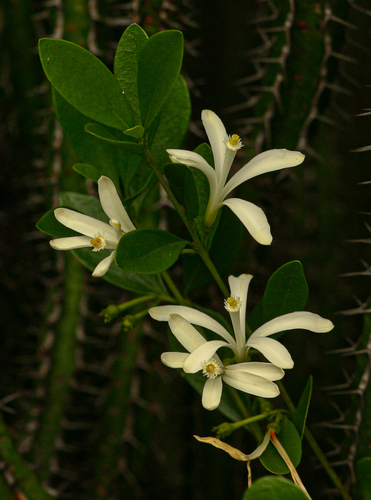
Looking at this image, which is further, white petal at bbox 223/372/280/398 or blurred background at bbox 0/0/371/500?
blurred background at bbox 0/0/371/500

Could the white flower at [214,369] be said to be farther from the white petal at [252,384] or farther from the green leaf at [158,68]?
the green leaf at [158,68]

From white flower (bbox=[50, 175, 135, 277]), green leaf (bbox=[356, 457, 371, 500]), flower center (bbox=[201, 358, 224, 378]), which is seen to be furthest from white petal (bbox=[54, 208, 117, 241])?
green leaf (bbox=[356, 457, 371, 500])

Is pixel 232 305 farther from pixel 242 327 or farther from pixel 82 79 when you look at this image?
pixel 82 79

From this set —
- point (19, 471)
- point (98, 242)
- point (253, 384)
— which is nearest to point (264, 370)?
point (253, 384)

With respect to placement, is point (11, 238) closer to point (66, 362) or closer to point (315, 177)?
point (66, 362)

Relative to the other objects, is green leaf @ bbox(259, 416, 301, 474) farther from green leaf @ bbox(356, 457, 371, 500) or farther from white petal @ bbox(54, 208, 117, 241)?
white petal @ bbox(54, 208, 117, 241)

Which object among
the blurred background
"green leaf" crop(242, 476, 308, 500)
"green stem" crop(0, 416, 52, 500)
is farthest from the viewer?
the blurred background

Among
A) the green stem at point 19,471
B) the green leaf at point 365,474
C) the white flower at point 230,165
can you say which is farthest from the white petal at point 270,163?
the green stem at point 19,471
